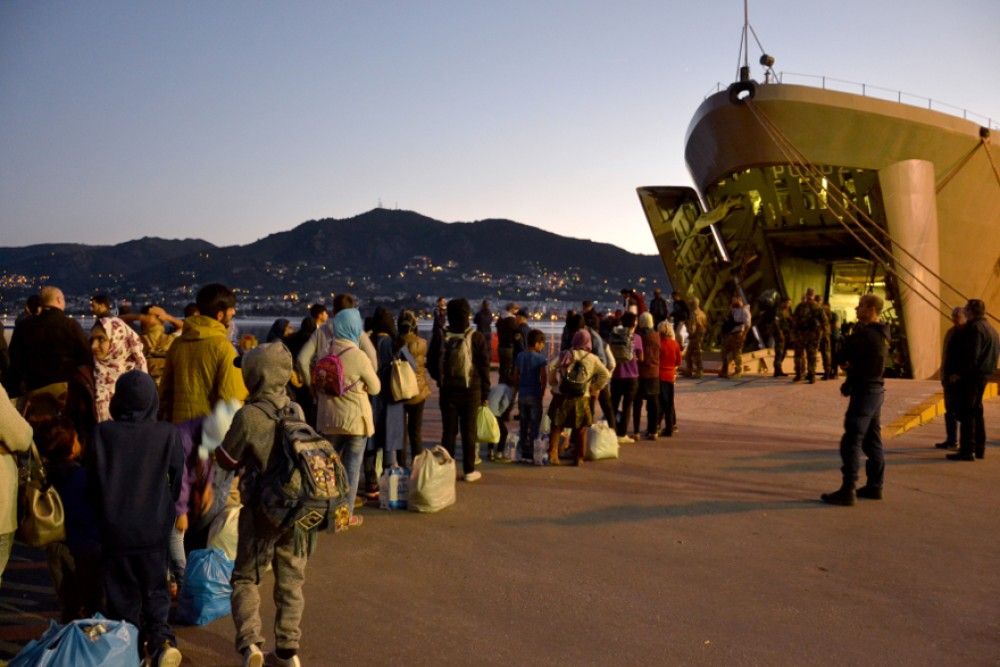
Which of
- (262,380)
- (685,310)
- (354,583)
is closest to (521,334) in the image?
(354,583)

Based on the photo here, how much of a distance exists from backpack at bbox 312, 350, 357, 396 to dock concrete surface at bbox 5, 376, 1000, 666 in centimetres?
103

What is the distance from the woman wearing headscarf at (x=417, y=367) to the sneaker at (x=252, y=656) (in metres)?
3.63

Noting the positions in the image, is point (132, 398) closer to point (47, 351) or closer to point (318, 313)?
point (47, 351)

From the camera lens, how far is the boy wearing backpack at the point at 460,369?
7.02m

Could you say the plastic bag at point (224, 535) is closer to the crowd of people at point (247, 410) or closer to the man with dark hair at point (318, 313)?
the crowd of people at point (247, 410)

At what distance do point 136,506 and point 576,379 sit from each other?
5062 mm

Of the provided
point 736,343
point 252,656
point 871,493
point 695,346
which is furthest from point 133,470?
point 695,346

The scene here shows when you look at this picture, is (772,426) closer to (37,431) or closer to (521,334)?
(521,334)

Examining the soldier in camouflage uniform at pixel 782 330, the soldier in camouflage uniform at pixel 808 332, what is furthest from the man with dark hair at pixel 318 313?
the soldier in camouflage uniform at pixel 782 330

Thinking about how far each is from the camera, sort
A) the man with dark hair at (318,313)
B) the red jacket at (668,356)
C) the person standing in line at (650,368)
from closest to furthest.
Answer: the man with dark hair at (318,313), the person standing in line at (650,368), the red jacket at (668,356)

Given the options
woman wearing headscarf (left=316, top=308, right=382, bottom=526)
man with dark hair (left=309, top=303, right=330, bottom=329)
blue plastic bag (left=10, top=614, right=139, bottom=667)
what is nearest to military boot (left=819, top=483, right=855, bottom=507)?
woman wearing headscarf (left=316, top=308, right=382, bottom=526)

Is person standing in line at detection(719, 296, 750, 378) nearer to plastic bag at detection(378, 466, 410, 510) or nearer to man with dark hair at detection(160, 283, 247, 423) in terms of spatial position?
plastic bag at detection(378, 466, 410, 510)

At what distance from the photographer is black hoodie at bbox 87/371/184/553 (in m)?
3.35

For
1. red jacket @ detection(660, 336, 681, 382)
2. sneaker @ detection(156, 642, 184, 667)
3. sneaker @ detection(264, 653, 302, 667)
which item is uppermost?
red jacket @ detection(660, 336, 681, 382)
